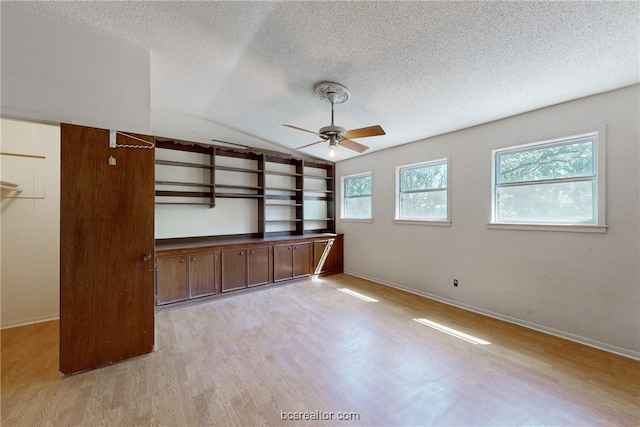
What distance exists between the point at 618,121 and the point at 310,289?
13.6 ft

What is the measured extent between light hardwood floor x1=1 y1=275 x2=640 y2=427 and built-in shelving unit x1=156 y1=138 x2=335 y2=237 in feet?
6.59

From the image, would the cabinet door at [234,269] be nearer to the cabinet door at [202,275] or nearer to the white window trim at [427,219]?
the cabinet door at [202,275]

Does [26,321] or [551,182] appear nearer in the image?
[551,182]

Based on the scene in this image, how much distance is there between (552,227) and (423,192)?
1.69 m

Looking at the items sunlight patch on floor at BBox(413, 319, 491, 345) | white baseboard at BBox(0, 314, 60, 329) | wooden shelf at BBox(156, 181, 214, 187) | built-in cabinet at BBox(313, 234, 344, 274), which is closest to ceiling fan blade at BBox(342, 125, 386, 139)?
sunlight patch on floor at BBox(413, 319, 491, 345)

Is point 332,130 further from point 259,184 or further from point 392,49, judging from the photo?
point 259,184

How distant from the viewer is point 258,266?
169 inches

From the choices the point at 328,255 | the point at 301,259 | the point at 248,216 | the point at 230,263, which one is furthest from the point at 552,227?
the point at 248,216

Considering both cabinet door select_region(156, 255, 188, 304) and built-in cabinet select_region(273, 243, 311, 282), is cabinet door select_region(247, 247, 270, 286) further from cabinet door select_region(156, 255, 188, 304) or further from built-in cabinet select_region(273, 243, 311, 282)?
cabinet door select_region(156, 255, 188, 304)

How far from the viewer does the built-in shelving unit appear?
4023 mm

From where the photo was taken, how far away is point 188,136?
4.20 metres

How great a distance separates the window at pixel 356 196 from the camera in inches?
203

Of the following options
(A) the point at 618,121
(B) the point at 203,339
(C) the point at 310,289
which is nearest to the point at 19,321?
(B) the point at 203,339

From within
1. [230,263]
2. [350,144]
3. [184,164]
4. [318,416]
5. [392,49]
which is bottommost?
[318,416]
